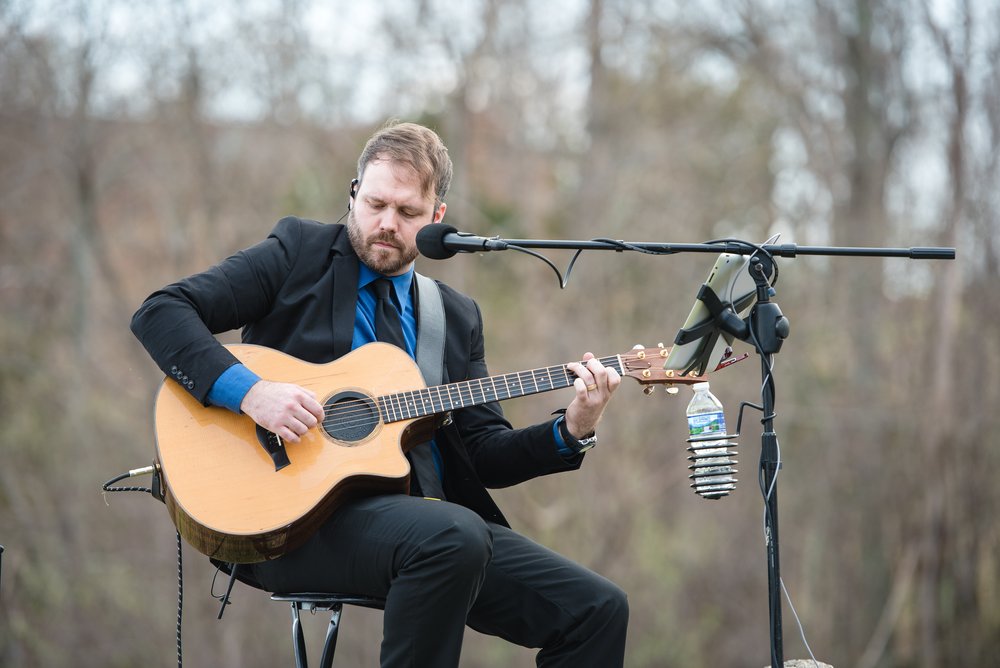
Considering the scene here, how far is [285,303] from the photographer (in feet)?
11.7

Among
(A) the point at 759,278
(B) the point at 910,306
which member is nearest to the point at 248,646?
(B) the point at 910,306

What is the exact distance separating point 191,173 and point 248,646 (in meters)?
5.34

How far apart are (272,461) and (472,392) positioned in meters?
0.70

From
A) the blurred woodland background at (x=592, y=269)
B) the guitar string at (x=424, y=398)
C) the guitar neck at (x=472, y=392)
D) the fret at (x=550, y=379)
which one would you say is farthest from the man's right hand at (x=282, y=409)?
the blurred woodland background at (x=592, y=269)

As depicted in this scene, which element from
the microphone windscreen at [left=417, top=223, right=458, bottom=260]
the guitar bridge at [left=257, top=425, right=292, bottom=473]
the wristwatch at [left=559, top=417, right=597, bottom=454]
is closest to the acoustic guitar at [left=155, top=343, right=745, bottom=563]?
the guitar bridge at [left=257, top=425, right=292, bottom=473]

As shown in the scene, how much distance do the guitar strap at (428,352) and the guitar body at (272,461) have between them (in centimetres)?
10

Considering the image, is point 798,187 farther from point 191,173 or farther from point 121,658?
point 121,658

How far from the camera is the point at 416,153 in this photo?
12.2ft

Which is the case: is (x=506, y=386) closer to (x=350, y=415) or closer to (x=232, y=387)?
(x=350, y=415)

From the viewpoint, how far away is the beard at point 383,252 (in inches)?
144

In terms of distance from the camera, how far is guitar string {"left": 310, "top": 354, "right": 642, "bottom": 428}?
11.2ft

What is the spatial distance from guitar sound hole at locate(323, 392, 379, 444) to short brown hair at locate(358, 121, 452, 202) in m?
0.80

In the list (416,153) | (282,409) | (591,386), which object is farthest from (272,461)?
(416,153)

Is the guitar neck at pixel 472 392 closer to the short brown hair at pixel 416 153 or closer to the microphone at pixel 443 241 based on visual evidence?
the microphone at pixel 443 241
